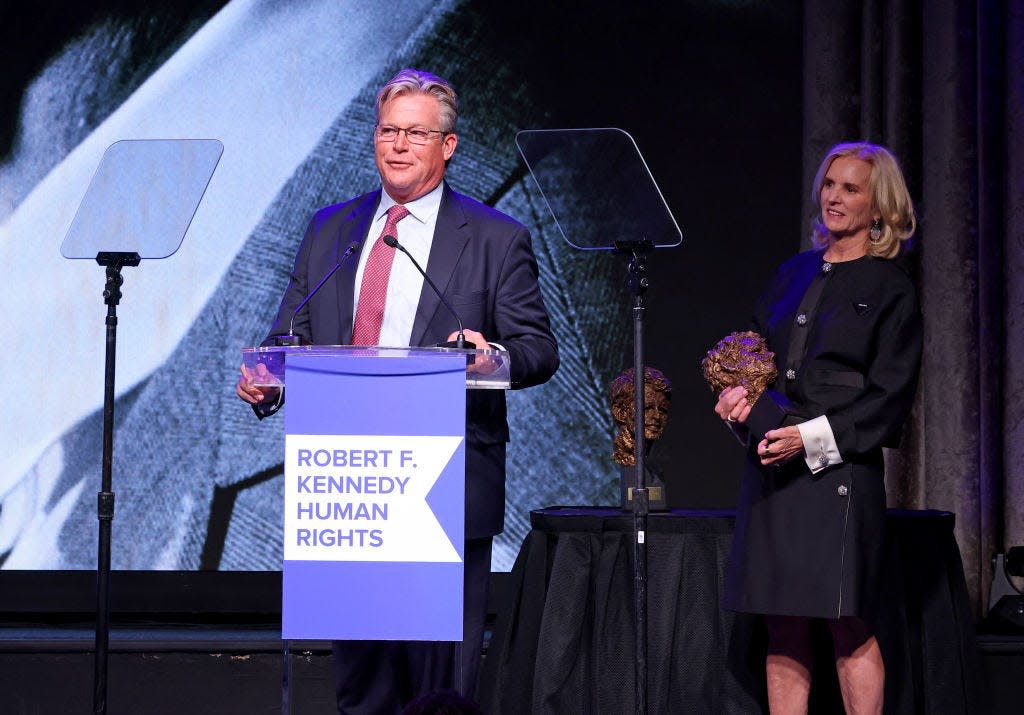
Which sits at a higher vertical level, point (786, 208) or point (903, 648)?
point (786, 208)

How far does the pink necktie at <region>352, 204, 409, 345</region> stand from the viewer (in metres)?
2.49

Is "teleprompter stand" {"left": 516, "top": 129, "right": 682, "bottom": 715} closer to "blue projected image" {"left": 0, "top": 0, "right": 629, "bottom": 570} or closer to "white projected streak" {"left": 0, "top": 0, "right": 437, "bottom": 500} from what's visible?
"blue projected image" {"left": 0, "top": 0, "right": 629, "bottom": 570}

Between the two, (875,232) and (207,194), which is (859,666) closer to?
(875,232)

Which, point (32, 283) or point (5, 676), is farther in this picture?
point (32, 283)

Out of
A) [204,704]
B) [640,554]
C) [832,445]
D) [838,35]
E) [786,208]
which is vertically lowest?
[204,704]

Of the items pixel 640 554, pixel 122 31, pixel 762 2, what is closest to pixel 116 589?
pixel 122 31

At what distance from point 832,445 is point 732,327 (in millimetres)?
1614

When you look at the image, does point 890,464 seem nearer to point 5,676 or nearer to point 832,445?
point 832,445

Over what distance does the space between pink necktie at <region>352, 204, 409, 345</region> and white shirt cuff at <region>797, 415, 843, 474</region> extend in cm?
101

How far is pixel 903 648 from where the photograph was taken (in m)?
3.30

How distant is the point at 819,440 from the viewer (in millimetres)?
2863

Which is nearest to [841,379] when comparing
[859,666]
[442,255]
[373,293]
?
[859,666]

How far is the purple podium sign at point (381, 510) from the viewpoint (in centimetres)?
209

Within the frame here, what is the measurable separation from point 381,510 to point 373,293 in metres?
0.57
